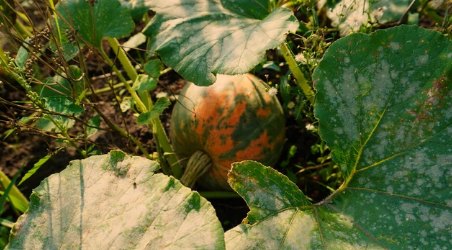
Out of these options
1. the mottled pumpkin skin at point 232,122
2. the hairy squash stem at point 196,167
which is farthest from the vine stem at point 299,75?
the hairy squash stem at point 196,167

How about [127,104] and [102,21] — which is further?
[102,21]

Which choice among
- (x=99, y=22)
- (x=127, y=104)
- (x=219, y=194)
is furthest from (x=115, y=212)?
(x=99, y=22)

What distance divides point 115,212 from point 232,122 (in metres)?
0.75

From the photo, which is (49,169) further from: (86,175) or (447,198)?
(447,198)

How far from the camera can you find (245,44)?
1.79 meters

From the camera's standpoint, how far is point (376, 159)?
161 cm

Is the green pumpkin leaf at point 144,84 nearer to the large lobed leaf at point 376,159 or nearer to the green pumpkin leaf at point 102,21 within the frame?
the green pumpkin leaf at point 102,21

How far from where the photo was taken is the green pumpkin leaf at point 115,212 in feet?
4.66

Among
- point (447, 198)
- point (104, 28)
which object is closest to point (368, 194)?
point (447, 198)

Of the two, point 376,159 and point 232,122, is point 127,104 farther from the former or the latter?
point 376,159

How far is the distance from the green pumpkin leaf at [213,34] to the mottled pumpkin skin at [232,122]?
288 millimetres

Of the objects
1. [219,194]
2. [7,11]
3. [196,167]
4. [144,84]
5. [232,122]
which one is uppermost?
[7,11]

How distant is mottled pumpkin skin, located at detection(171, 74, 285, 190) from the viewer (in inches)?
81.4

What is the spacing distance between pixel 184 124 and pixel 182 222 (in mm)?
779
